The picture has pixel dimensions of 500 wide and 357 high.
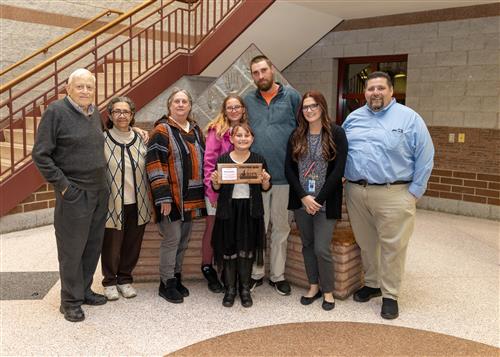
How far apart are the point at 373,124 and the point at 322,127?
0.33m

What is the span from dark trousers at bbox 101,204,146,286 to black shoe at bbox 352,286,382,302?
159 cm

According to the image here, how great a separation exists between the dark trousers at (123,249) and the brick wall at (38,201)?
7.80ft

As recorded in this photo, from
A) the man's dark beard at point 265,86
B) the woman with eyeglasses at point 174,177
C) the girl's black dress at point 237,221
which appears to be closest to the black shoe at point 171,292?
the woman with eyeglasses at point 174,177

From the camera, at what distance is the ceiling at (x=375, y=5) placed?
563 cm

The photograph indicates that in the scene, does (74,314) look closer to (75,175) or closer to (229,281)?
(75,175)

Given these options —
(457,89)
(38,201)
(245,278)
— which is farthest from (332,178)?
(457,89)

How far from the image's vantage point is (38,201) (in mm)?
5070

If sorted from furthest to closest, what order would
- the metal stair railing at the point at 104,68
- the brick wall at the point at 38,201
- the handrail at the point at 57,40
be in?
the handrail at the point at 57,40 → the metal stair railing at the point at 104,68 → the brick wall at the point at 38,201

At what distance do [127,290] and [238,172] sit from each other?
1.19 meters

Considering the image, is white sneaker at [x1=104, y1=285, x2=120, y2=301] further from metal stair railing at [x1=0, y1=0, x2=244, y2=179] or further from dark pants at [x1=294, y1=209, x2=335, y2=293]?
metal stair railing at [x1=0, y1=0, x2=244, y2=179]

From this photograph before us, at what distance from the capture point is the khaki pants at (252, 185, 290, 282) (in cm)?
309

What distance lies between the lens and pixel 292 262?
11.1 feet

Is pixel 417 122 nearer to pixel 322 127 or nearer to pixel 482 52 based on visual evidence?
pixel 322 127

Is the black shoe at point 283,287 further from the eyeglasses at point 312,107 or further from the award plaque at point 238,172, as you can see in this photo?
the eyeglasses at point 312,107
